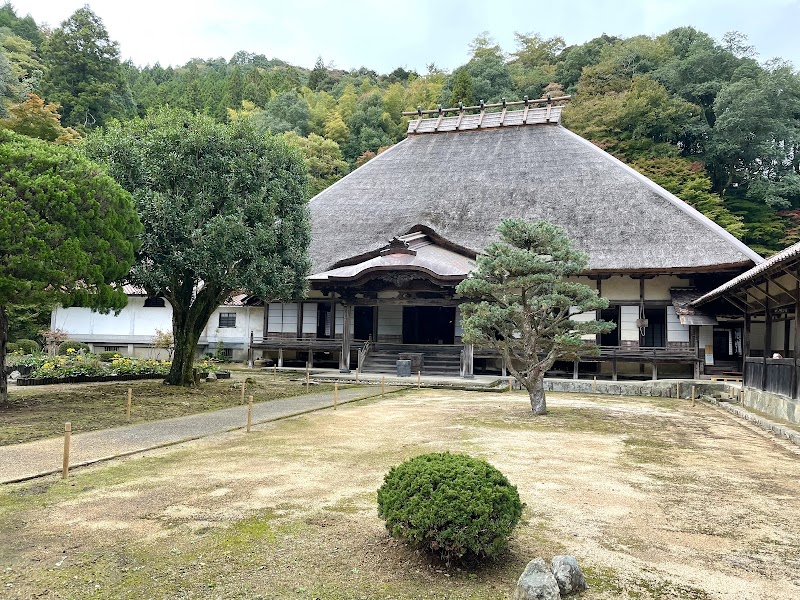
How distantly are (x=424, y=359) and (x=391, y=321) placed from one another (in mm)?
3966

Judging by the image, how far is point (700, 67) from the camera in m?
42.8

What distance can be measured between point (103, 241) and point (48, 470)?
603cm

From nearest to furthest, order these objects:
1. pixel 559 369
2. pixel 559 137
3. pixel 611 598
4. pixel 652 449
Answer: pixel 611 598, pixel 652 449, pixel 559 369, pixel 559 137

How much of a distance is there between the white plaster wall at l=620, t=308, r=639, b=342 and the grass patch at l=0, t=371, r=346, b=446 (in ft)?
37.7

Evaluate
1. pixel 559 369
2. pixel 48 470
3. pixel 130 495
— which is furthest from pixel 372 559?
pixel 559 369

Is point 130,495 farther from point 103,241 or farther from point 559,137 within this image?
point 559,137

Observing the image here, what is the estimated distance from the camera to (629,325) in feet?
77.2

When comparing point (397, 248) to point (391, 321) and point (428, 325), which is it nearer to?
point (391, 321)

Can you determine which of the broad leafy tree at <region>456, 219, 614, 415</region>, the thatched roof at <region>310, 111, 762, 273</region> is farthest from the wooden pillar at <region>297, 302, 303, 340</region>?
the broad leafy tree at <region>456, 219, 614, 415</region>

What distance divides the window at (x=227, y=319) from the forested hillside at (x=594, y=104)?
42.1 ft

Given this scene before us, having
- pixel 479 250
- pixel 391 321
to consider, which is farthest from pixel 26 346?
pixel 479 250

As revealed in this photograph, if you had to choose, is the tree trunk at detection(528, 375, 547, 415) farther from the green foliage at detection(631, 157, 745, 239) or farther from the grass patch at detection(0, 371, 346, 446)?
the green foliage at detection(631, 157, 745, 239)

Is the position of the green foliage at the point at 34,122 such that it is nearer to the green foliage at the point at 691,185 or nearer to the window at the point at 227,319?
the window at the point at 227,319

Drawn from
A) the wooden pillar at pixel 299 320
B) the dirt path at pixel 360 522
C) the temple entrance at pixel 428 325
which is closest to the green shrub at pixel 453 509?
the dirt path at pixel 360 522
